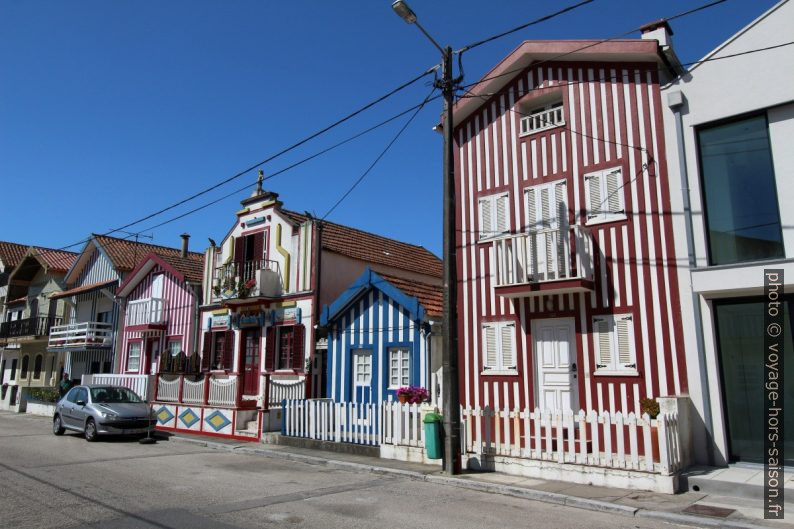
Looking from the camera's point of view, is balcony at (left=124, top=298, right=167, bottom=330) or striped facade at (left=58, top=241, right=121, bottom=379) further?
striped facade at (left=58, top=241, right=121, bottom=379)

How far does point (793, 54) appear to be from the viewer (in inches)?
405

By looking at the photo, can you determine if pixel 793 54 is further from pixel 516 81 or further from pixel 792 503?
pixel 792 503

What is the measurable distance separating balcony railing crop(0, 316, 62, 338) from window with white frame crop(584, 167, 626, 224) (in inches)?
1180

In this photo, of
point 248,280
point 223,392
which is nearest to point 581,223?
point 223,392

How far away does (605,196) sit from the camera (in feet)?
40.4

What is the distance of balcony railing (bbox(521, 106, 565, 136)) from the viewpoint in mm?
13328

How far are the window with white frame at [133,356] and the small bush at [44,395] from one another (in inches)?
139

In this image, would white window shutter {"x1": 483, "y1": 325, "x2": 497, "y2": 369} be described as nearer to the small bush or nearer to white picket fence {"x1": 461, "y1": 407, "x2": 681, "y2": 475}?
white picket fence {"x1": 461, "y1": 407, "x2": 681, "y2": 475}

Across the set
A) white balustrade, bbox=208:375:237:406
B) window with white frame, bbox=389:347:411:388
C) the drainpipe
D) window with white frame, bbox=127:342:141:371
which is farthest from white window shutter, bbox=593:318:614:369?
window with white frame, bbox=127:342:141:371

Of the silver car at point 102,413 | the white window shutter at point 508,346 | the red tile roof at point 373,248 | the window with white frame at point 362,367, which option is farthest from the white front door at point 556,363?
the silver car at point 102,413

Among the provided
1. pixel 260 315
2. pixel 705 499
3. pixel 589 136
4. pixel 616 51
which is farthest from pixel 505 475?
pixel 260 315

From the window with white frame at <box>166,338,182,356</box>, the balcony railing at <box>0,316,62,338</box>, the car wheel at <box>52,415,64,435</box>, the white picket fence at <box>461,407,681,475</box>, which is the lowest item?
the car wheel at <box>52,415,64,435</box>

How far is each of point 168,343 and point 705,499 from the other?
21637 mm

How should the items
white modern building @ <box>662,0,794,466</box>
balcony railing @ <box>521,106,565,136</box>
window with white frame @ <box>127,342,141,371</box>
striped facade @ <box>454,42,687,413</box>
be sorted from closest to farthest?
white modern building @ <box>662,0,794,466</box>
striped facade @ <box>454,42,687,413</box>
balcony railing @ <box>521,106,565,136</box>
window with white frame @ <box>127,342,141,371</box>
